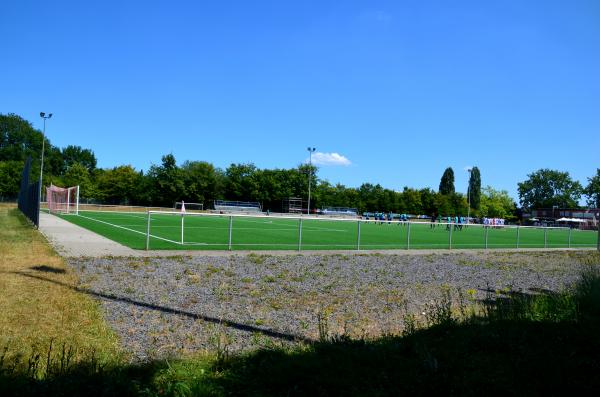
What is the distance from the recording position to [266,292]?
874 centimetres

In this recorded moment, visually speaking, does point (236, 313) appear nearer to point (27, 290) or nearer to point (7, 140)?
point (27, 290)

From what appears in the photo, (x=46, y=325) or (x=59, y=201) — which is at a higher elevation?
(x=59, y=201)

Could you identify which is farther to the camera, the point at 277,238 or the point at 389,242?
the point at 389,242

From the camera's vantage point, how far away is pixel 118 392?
3158mm

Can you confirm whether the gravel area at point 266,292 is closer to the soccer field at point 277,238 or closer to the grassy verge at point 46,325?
the grassy verge at point 46,325

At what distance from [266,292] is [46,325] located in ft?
13.1

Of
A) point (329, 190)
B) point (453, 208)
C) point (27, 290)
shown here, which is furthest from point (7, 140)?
point (27, 290)

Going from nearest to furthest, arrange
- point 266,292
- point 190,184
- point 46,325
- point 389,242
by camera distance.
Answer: point 46,325
point 266,292
point 389,242
point 190,184

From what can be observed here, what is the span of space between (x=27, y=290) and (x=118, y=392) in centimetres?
538

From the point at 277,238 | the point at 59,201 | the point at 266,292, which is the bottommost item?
the point at 277,238

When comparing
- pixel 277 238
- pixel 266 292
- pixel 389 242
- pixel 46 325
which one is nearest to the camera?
pixel 46 325

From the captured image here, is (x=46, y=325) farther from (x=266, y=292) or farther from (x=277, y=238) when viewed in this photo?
(x=277, y=238)

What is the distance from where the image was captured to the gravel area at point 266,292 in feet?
19.1

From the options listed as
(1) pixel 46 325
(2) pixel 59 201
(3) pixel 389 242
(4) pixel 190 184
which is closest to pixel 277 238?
(3) pixel 389 242
